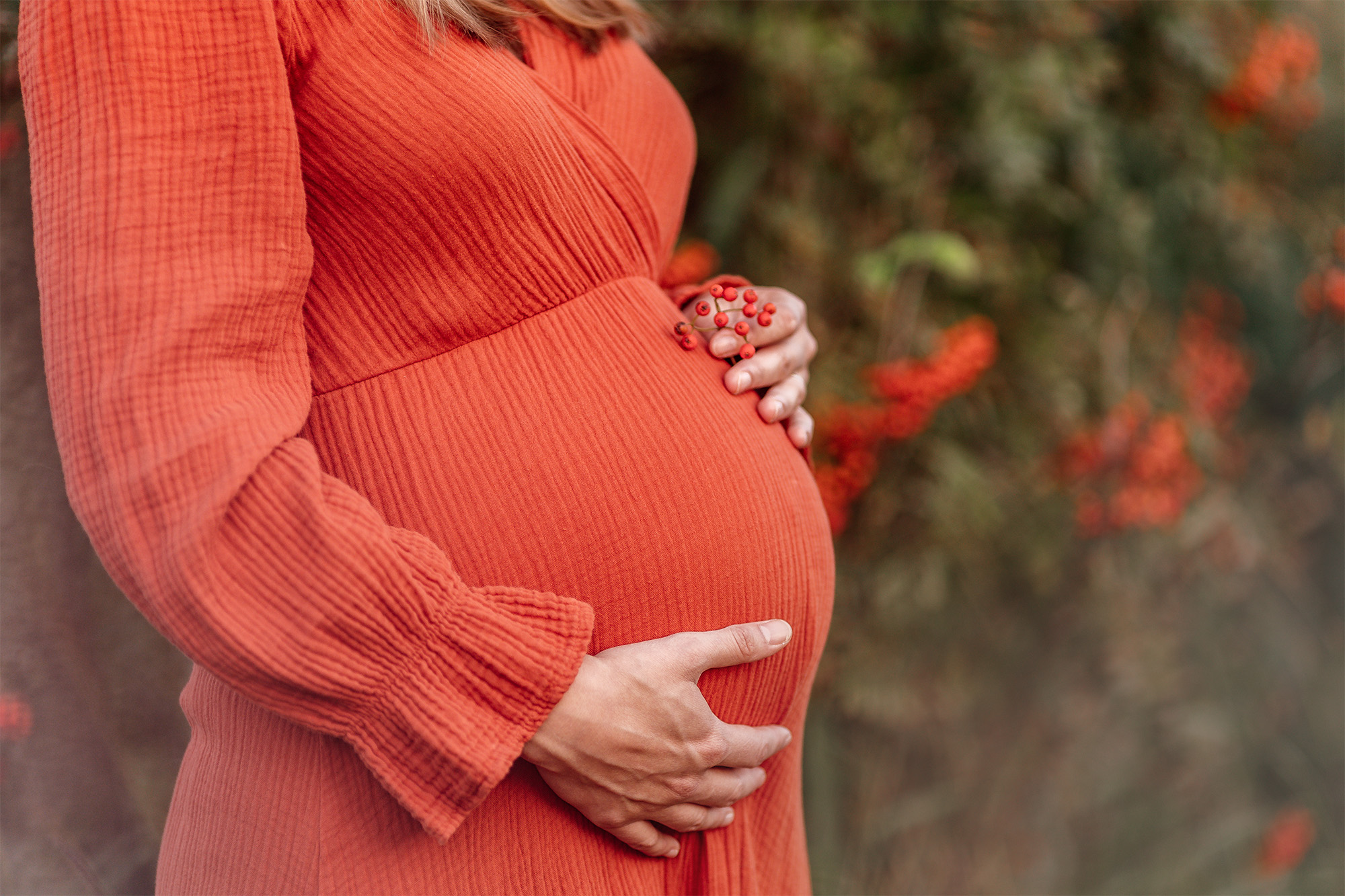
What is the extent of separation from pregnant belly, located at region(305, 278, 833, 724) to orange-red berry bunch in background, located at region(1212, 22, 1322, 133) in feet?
5.81

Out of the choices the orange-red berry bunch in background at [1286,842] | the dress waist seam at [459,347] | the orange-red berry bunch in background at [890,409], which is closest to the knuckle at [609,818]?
the dress waist seam at [459,347]

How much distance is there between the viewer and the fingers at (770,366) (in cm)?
88

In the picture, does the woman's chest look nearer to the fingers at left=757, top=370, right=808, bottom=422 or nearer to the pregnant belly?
the pregnant belly

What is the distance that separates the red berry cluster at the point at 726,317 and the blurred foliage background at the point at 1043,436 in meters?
0.71

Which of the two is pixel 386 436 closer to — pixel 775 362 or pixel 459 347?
pixel 459 347

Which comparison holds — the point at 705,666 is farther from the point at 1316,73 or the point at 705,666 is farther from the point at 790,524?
the point at 1316,73

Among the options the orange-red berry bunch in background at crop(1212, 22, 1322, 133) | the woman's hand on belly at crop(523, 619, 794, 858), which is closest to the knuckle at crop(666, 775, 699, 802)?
the woman's hand on belly at crop(523, 619, 794, 858)

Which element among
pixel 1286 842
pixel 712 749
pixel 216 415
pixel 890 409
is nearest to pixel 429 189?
pixel 216 415

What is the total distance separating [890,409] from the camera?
160cm

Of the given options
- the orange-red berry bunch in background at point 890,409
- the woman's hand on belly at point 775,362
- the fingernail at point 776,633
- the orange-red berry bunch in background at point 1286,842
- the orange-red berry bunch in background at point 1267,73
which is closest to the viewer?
the fingernail at point 776,633

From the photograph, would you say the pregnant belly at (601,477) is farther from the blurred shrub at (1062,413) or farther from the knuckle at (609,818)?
the blurred shrub at (1062,413)

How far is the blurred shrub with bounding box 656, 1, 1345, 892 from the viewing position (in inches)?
67.9

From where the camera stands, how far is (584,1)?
953mm

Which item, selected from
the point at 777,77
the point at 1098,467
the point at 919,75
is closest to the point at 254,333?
the point at 777,77
